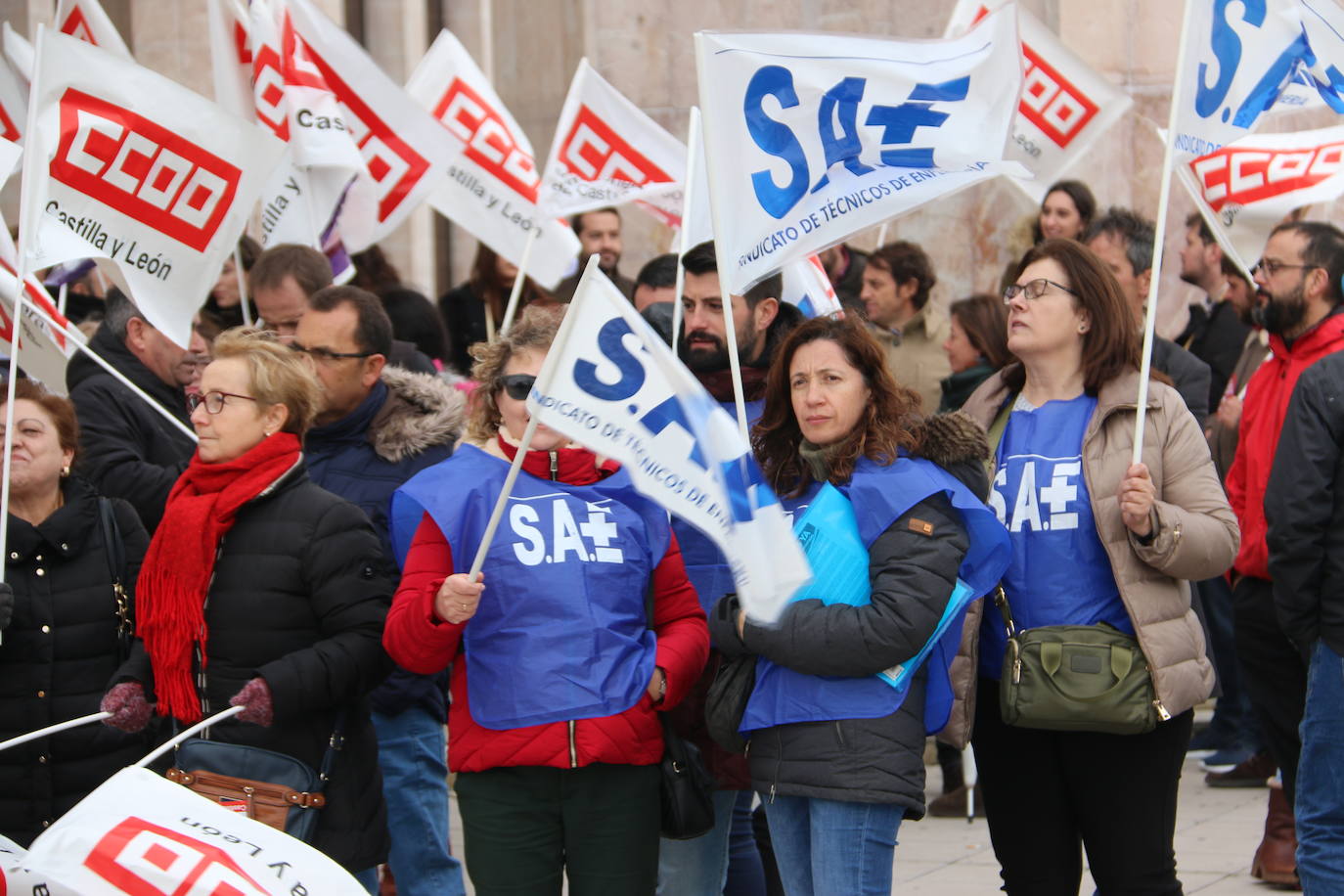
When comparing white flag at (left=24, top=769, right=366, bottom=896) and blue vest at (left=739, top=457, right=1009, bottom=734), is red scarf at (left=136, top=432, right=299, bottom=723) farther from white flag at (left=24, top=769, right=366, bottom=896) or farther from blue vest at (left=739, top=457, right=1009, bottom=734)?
blue vest at (left=739, top=457, right=1009, bottom=734)

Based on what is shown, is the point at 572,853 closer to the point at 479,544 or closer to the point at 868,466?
the point at 479,544

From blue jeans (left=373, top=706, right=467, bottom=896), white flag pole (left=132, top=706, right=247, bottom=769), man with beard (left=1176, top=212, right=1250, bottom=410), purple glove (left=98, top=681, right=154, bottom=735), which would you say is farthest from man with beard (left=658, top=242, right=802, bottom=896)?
man with beard (left=1176, top=212, right=1250, bottom=410)

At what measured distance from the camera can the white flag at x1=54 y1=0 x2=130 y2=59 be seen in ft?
23.4

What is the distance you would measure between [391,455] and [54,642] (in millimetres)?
1112

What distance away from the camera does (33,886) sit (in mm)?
3455

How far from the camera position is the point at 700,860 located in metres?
4.97

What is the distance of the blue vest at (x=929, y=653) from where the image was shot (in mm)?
4320

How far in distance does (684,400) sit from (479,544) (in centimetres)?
69

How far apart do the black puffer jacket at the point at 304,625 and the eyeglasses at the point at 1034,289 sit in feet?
5.77

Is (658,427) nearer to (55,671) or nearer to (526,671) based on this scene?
(526,671)

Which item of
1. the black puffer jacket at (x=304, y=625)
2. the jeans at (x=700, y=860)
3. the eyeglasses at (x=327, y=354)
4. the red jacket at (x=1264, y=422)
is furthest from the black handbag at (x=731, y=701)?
the red jacket at (x=1264, y=422)

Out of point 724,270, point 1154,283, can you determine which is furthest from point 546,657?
point 1154,283

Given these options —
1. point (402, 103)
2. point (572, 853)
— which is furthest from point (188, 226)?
point (572, 853)

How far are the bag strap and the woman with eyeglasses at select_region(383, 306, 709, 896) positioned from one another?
903 mm
